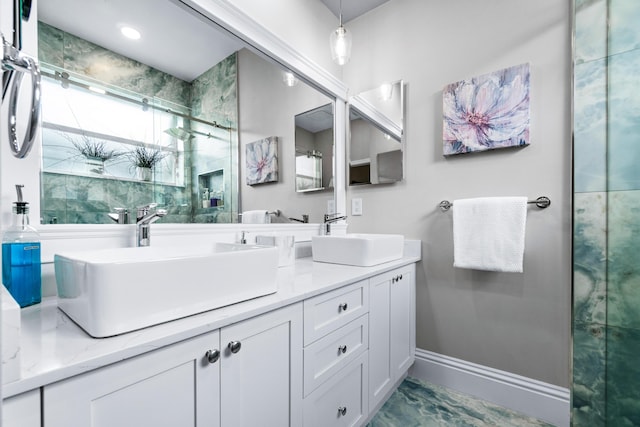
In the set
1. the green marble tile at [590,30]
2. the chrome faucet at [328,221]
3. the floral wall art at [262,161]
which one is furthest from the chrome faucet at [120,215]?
the green marble tile at [590,30]

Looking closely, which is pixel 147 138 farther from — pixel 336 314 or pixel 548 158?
pixel 548 158

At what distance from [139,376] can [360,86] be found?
6.65 ft

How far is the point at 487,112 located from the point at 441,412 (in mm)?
1530

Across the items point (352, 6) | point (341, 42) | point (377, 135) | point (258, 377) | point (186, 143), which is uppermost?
point (352, 6)

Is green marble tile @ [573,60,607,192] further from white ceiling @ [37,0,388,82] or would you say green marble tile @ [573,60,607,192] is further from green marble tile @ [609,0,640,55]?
white ceiling @ [37,0,388,82]

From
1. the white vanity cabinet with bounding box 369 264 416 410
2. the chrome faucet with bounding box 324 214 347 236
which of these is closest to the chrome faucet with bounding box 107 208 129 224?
the white vanity cabinet with bounding box 369 264 416 410

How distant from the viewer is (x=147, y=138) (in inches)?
43.7

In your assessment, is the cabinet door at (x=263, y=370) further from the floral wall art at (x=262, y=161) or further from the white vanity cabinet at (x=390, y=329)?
the floral wall art at (x=262, y=161)

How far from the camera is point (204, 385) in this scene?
0.67m

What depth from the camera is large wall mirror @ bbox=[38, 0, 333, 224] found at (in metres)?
0.92

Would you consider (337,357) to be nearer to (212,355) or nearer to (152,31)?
(212,355)

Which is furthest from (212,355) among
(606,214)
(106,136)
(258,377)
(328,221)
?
(606,214)

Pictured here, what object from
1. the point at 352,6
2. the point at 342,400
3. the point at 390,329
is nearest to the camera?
the point at 342,400

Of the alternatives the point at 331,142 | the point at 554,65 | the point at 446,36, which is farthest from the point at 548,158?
the point at 331,142
